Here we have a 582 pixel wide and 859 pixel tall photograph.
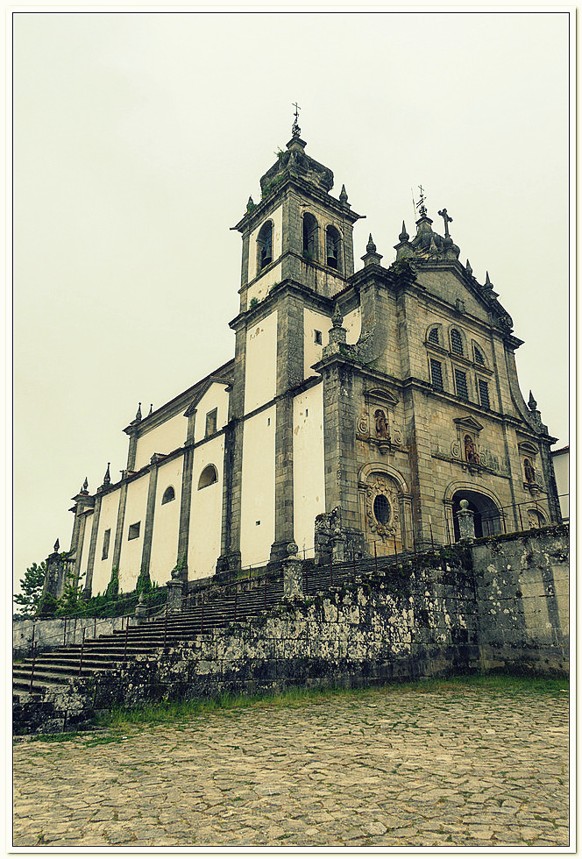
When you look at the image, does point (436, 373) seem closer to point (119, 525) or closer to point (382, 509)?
point (382, 509)

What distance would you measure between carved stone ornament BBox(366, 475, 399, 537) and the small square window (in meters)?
12.3

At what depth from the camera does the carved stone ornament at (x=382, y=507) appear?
22027 mm

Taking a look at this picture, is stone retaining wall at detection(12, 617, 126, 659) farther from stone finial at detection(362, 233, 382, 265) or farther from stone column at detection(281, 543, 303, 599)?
stone finial at detection(362, 233, 382, 265)

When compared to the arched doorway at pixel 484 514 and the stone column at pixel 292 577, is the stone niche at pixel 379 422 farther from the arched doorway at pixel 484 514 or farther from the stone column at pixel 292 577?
the stone column at pixel 292 577

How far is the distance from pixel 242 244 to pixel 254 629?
2682cm

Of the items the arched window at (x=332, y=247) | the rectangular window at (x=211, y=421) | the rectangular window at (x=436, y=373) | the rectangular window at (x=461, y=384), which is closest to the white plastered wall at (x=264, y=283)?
the arched window at (x=332, y=247)

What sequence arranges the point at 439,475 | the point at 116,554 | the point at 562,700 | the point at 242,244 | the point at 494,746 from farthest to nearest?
the point at 116,554 < the point at 242,244 < the point at 439,475 < the point at 562,700 < the point at 494,746

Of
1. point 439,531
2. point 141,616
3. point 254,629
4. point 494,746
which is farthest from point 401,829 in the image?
point 439,531

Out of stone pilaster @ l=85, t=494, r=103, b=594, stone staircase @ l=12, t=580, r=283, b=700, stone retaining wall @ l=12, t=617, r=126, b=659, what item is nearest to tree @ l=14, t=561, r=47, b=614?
stone pilaster @ l=85, t=494, r=103, b=594

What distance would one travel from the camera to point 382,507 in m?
22.9

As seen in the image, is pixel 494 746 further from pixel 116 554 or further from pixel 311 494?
pixel 116 554

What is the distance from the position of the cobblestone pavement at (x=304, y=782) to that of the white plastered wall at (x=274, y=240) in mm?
25151

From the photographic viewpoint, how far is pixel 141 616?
828 inches

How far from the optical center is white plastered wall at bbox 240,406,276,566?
2482 centimetres
